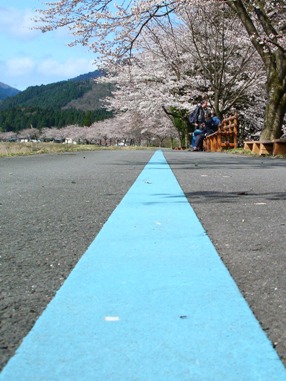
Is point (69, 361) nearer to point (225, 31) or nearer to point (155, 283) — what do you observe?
point (155, 283)

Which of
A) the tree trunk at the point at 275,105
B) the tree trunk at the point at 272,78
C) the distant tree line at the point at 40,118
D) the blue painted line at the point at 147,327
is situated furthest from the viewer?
the distant tree line at the point at 40,118

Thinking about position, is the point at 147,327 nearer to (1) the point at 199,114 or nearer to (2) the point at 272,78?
(2) the point at 272,78

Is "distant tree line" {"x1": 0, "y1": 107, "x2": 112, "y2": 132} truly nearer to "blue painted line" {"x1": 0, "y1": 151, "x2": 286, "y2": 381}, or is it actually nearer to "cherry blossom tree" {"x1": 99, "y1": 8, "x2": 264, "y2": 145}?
"cherry blossom tree" {"x1": 99, "y1": 8, "x2": 264, "y2": 145}

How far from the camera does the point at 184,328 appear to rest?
1.18m

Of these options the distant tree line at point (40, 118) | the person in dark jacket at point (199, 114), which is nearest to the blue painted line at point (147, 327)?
the person in dark jacket at point (199, 114)

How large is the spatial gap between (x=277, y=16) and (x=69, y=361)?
19.5 metres

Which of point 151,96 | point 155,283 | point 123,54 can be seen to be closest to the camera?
point 155,283

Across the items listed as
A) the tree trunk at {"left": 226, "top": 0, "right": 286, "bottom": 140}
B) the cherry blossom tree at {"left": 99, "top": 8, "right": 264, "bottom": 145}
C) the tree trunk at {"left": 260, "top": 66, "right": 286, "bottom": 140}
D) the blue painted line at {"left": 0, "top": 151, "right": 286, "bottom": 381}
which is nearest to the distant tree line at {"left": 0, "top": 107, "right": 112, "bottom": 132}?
the cherry blossom tree at {"left": 99, "top": 8, "right": 264, "bottom": 145}

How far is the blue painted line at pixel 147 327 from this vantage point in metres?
0.96

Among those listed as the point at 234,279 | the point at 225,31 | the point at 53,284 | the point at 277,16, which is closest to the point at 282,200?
the point at 234,279

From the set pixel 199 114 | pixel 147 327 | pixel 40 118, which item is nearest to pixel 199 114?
pixel 199 114

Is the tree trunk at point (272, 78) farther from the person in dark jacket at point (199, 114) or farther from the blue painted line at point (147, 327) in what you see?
the blue painted line at point (147, 327)

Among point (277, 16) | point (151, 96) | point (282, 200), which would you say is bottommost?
point (282, 200)

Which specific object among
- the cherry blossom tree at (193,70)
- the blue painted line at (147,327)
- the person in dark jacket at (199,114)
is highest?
the cherry blossom tree at (193,70)
